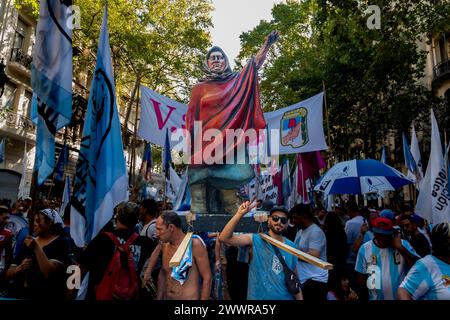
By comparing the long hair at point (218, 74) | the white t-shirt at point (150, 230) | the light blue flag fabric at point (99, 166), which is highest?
the long hair at point (218, 74)

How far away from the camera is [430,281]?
2793 mm

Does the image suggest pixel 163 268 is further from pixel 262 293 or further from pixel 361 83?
pixel 361 83

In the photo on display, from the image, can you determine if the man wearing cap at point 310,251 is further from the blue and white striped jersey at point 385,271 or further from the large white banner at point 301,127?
the large white banner at point 301,127

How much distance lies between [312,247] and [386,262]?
0.82m

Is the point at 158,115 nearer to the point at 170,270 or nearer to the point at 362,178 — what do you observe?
the point at 362,178

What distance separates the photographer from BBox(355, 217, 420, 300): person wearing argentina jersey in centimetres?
349

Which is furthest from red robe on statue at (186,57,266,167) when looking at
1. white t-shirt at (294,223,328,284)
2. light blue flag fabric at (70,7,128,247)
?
light blue flag fabric at (70,7,128,247)

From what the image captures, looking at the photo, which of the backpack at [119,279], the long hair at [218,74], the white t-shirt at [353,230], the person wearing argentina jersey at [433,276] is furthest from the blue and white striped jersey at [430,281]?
the long hair at [218,74]

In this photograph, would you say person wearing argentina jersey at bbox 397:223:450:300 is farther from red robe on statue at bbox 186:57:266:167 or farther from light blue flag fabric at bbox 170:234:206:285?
red robe on statue at bbox 186:57:266:167

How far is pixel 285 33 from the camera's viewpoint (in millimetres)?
24875

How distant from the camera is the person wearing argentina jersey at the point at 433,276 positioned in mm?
→ 2771

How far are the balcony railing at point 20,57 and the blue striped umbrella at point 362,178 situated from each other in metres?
17.3
